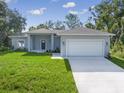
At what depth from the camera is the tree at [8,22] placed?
42188 millimetres

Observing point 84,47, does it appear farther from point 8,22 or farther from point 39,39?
point 8,22

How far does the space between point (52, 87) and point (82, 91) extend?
1419 mm

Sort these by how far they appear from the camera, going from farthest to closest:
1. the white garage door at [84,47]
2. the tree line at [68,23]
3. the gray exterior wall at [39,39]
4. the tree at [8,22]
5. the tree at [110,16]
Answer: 1. the tree line at [68,23]
2. the tree at [8,22]
3. the tree at [110,16]
4. the gray exterior wall at [39,39]
5. the white garage door at [84,47]

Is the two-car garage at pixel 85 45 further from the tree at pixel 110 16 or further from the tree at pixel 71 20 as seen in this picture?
the tree at pixel 71 20

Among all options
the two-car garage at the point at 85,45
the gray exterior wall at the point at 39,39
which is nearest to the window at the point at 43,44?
the gray exterior wall at the point at 39,39

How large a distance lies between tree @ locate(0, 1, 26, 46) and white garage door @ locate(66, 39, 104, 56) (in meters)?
20.8

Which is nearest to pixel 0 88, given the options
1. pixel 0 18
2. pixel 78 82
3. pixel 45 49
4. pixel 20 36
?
pixel 78 82

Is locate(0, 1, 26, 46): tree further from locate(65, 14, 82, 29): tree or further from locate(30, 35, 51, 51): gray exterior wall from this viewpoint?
locate(65, 14, 82, 29): tree

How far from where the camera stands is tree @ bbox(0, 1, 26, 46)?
138 ft

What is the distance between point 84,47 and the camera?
2355cm

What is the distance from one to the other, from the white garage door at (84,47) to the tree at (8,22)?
A: 20.8 meters

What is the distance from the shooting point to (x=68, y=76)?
12.1m

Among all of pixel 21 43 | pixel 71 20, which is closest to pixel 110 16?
pixel 21 43

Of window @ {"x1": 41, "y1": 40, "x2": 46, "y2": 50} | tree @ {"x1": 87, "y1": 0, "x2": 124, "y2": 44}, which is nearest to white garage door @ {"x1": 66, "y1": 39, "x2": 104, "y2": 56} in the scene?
window @ {"x1": 41, "y1": 40, "x2": 46, "y2": 50}
